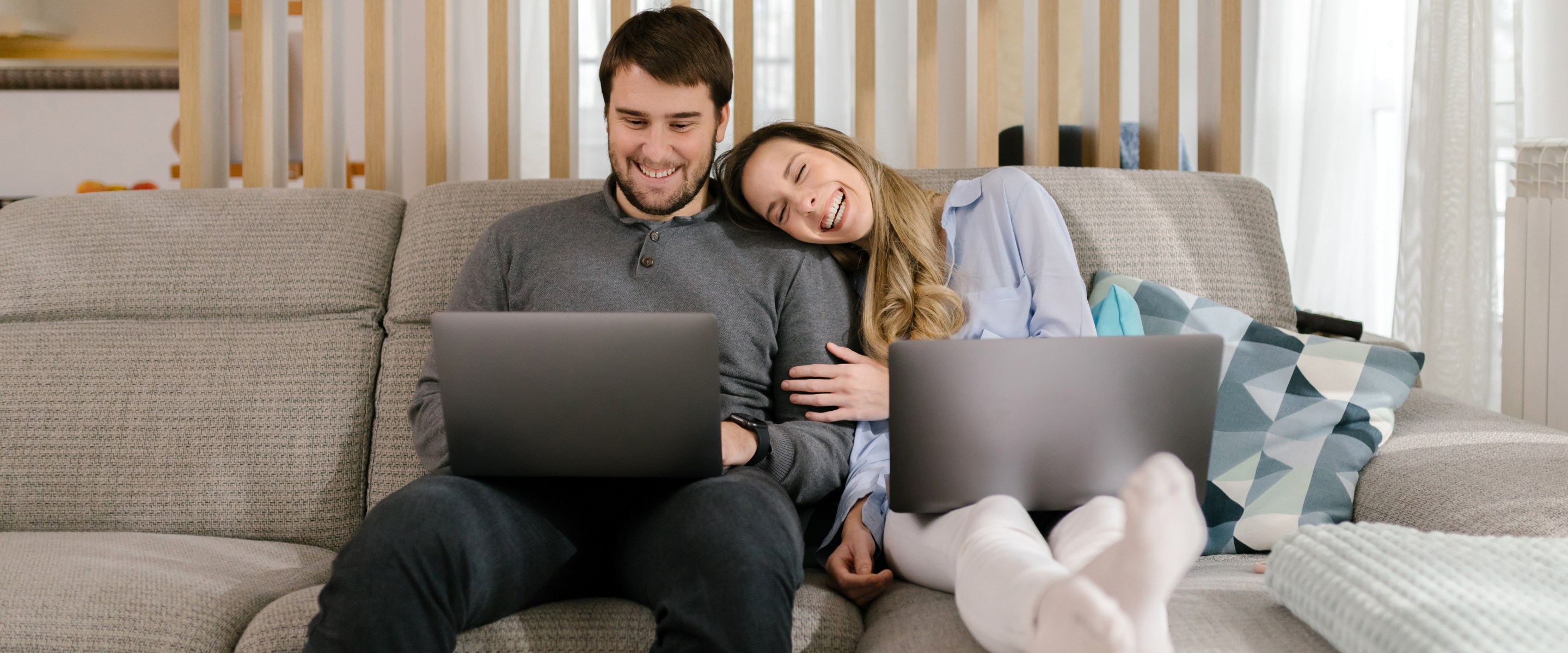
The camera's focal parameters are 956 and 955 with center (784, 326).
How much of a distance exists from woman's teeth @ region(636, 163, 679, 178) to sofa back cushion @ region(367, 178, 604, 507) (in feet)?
0.60

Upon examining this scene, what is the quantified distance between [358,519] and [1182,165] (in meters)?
2.10

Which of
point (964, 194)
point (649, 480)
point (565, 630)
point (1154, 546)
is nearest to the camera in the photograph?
point (1154, 546)

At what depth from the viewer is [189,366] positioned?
1.51 meters

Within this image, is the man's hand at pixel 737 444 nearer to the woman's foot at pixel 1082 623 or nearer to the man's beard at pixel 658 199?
the man's beard at pixel 658 199

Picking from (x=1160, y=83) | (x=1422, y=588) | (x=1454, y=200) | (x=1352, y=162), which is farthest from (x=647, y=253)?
(x=1352, y=162)

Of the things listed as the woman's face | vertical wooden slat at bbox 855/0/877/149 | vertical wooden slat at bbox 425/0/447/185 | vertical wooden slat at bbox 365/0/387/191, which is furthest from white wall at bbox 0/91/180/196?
the woman's face

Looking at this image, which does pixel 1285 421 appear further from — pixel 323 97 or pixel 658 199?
pixel 323 97

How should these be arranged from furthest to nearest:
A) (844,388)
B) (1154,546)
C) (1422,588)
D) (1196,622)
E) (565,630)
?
(844,388) < (565,630) < (1196,622) < (1422,588) < (1154,546)

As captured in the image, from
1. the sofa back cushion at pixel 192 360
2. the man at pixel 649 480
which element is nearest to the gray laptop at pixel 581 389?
the man at pixel 649 480

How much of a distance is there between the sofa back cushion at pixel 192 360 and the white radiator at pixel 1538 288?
1.87 metres

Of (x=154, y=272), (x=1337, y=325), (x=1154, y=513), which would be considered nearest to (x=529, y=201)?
(x=154, y=272)

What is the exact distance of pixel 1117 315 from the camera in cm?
142

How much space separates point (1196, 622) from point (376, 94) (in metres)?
1.76

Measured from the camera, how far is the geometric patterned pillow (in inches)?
50.6
